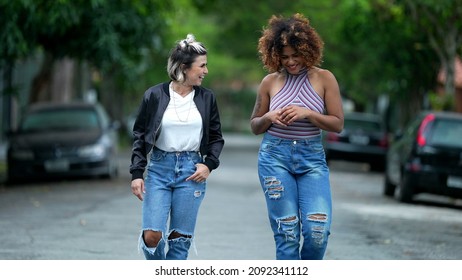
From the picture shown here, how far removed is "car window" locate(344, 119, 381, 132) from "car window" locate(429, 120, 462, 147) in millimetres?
12928

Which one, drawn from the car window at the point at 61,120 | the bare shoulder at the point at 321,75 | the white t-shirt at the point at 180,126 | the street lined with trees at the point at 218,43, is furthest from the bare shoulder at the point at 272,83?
the car window at the point at 61,120

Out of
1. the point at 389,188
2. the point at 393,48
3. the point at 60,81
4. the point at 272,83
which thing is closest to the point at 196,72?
the point at 272,83

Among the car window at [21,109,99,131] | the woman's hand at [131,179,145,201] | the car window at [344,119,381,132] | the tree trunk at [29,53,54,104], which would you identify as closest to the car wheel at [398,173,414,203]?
the car window at [21,109,99,131]

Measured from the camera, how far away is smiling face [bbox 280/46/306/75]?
276 inches

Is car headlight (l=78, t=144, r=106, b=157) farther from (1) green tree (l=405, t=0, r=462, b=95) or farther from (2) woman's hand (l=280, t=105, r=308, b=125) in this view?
(2) woman's hand (l=280, t=105, r=308, b=125)

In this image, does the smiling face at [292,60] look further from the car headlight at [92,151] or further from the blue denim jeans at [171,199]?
the car headlight at [92,151]

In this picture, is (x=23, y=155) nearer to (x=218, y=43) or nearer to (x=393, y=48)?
(x=393, y=48)

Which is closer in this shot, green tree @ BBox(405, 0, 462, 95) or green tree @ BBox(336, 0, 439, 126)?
green tree @ BBox(405, 0, 462, 95)

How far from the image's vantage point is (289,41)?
7.02m

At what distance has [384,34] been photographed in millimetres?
32281

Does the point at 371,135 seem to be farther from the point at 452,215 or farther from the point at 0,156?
the point at 452,215

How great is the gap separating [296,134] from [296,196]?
1.20 feet

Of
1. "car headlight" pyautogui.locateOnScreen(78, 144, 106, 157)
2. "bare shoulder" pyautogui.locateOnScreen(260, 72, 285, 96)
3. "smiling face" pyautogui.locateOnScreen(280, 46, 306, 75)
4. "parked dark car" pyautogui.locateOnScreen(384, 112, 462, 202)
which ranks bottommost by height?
"car headlight" pyautogui.locateOnScreen(78, 144, 106, 157)
